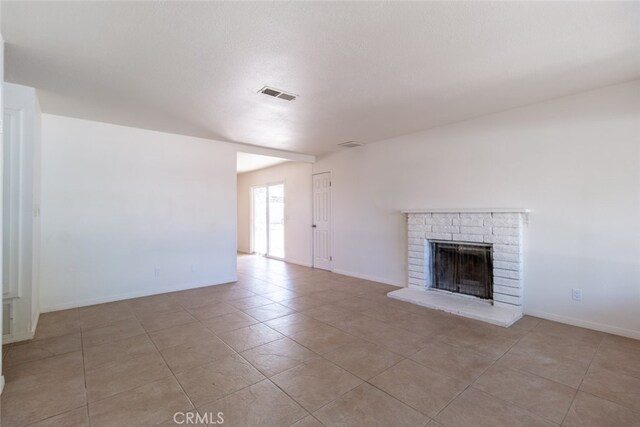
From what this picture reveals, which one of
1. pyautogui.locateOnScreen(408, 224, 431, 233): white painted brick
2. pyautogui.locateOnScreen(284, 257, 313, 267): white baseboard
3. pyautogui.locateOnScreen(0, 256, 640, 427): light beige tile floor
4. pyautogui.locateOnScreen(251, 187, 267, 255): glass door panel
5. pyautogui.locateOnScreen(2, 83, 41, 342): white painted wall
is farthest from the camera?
pyautogui.locateOnScreen(251, 187, 267, 255): glass door panel

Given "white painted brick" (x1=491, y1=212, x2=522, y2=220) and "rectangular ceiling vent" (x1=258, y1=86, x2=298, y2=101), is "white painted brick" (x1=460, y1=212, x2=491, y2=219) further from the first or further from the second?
"rectangular ceiling vent" (x1=258, y1=86, x2=298, y2=101)

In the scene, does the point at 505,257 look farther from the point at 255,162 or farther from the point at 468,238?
the point at 255,162

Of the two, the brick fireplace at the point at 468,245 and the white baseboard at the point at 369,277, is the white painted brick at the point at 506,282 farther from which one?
the white baseboard at the point at 369,277

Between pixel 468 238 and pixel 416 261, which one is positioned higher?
pixel 468 238

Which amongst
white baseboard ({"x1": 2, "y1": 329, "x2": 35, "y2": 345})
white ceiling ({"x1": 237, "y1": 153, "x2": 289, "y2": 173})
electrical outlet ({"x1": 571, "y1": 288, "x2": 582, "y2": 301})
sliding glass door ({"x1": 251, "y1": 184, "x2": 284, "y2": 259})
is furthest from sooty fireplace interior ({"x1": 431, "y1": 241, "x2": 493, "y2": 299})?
white baseboard ({"x1": 2, "y1": 329, "x2": 35, "y2": 345})

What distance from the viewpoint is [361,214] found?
566cm

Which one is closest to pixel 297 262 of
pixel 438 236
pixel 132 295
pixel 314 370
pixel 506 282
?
pixel 132 295

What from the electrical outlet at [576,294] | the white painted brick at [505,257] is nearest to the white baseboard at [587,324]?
the electrical outlet at [576,294]

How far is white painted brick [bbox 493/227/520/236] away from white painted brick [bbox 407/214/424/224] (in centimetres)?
102

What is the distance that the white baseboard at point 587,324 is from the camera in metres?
2.96

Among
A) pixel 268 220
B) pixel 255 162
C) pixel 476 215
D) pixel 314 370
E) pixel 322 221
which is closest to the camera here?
pixel 314 370

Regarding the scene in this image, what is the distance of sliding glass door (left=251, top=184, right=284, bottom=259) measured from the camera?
8203 mm

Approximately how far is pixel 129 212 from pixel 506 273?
205 inches

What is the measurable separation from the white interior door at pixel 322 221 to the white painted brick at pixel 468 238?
2.78 metres
